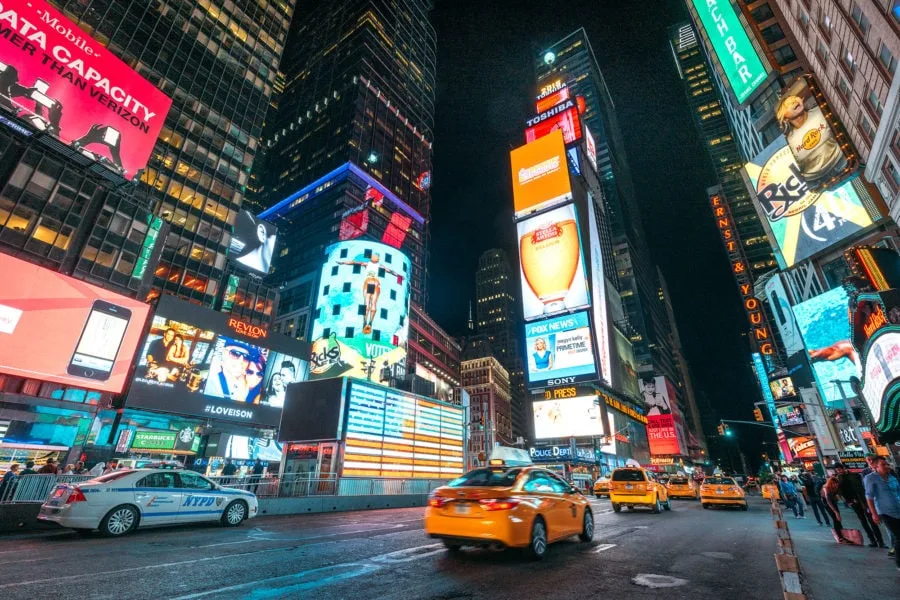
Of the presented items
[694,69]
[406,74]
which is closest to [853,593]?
[406,74]

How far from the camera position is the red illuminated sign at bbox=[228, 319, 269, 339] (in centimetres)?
3925

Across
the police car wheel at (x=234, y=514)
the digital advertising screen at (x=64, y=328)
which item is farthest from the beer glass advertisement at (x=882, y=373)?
the digital advertising screen at (x=64, y=328)

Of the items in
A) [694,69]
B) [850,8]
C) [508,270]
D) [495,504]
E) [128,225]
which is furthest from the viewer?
[508,270]

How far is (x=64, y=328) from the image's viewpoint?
89.1ft

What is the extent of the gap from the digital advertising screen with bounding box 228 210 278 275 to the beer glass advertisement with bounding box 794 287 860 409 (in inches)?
2363

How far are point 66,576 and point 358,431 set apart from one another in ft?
69.5

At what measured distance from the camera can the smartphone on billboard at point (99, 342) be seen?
2777cm

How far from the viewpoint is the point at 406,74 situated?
368 feet

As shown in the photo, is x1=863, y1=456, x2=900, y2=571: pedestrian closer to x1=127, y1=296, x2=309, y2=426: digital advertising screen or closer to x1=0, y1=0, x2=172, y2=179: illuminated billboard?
x1=127, y1=296, x2=309, y2=426: digital advertising screen

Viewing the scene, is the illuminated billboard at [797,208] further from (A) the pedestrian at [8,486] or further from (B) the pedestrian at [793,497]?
(A) the pedestrian at [8,486]

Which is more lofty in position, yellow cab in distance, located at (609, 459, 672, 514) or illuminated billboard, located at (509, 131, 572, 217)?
illuminated billboard, located at (509, 131, 572, 217)

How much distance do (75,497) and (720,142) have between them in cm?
14108

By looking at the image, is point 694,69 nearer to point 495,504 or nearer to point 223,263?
point 223,263

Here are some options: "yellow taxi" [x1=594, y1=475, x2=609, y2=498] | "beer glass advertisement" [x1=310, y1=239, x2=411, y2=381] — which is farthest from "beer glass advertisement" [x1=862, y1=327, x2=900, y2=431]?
"beer glass advertisement" [x1=310, y1=239, x2=411, y2=381]
